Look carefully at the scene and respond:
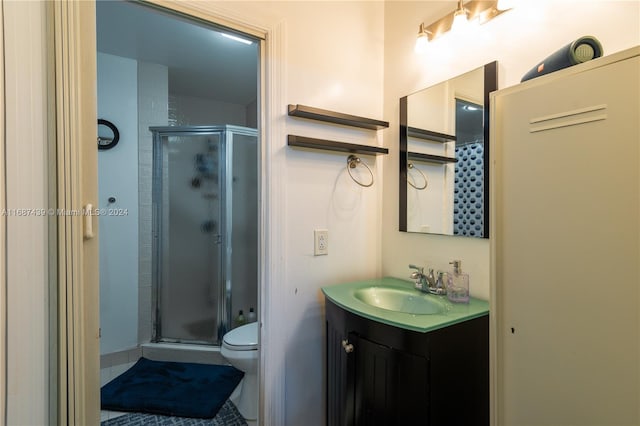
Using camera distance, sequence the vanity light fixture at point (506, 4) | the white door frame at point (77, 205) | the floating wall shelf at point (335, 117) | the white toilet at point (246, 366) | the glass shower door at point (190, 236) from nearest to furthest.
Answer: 1. the white door frame at point (77, 205)
2. the vanity light fixture at point (506, 4)
3. the floating wall shelf at point (335, 117)
4. the white toilet at point (246, 366)
5. the glass shower door at point (190, 236)

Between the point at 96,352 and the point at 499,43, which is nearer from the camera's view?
the point at 96,352

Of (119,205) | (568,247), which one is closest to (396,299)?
(568,247)

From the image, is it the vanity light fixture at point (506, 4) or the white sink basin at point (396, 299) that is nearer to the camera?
the vanity light fixture at point (506, 4)

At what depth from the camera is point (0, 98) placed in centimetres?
53

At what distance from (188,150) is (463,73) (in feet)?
7.32

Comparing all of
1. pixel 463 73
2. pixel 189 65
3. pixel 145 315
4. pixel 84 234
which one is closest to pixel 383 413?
pixel 84 234

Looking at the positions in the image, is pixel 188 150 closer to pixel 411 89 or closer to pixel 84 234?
pixel 411 89

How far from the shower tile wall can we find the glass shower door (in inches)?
2.7

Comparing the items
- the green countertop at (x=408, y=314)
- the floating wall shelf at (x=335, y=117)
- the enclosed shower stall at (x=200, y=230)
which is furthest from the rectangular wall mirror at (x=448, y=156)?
the enclosed shower stall at (x=200, y=230)

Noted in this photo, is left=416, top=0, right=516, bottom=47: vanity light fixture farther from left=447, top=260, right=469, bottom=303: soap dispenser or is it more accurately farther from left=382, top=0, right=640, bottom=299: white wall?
left=447, top=260, right=469, bottom=303: soap dispenser

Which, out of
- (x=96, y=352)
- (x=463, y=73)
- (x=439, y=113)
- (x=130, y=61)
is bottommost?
(x=96, y=352)

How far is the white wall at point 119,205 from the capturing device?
240 cm

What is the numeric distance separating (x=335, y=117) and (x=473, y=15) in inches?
27.7

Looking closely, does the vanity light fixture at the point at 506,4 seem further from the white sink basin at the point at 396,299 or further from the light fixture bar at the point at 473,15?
the white sink basin at the point at 396,299
